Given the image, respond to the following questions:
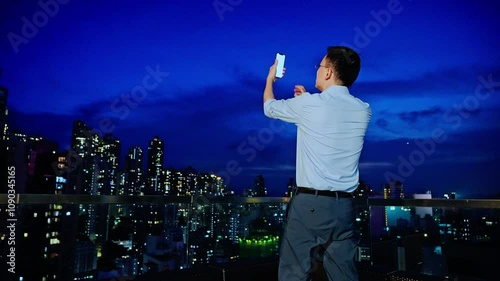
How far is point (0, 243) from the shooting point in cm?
227

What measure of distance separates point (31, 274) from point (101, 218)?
748mm

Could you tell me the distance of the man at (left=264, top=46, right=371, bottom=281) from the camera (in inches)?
48.3

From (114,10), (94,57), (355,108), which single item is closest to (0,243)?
(355,108)

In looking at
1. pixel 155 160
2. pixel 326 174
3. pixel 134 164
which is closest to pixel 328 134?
pixel 326 174

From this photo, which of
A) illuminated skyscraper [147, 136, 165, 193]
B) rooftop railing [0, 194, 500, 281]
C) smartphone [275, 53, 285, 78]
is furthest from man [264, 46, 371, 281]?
illuminated skyscraper [147, 136, 165, 193]

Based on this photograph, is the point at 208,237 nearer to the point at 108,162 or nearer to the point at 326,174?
the point at 326,174

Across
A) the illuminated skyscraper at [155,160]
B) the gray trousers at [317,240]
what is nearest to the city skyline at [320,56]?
the gray trousers at [317,240]

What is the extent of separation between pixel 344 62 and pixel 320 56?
162mm

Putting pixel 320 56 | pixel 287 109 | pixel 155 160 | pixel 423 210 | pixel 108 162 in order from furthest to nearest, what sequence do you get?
pixel 155 160, pixel 108 162, pixel 423 210, pixel 320 56, pixel 287 109

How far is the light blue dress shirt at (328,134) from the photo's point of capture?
1.27 meters

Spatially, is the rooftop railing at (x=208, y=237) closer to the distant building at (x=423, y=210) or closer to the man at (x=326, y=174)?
the distant building at (x=423, y=210)

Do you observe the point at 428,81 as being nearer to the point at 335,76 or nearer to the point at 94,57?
the point at 335,76

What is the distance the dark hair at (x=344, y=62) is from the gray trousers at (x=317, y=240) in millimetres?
548

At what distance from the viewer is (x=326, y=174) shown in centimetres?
127
